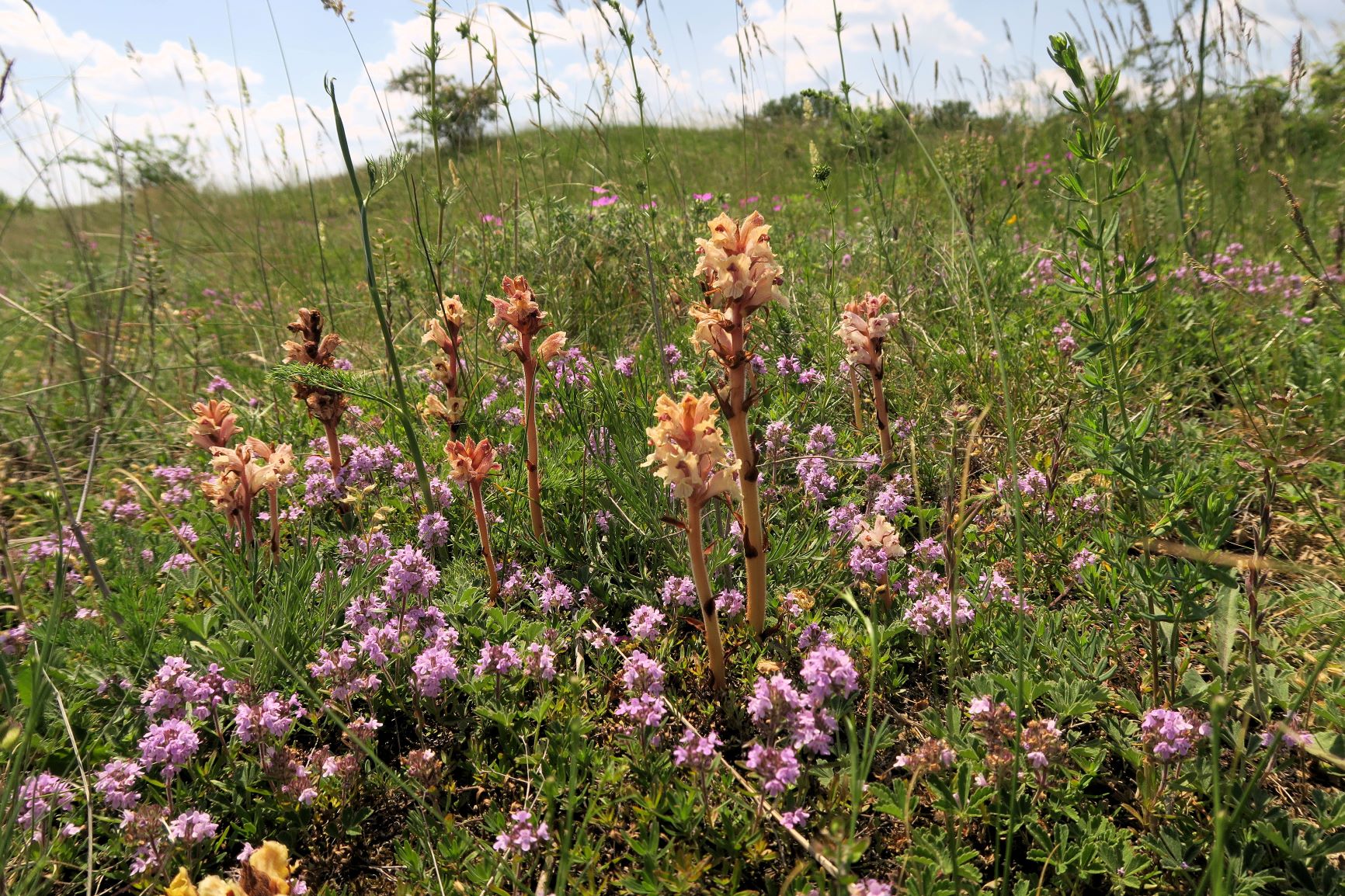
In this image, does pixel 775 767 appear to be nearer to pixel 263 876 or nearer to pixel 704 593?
pixel 704 593

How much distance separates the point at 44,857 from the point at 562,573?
144 centimetres

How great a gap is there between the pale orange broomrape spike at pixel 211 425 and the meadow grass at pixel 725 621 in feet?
0.06

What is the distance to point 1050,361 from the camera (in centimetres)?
352

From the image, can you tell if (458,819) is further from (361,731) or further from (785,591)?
(785,591)

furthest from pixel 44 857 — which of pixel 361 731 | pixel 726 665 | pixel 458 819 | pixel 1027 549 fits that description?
pixel 1027 549

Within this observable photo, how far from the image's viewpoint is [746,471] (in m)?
1.84

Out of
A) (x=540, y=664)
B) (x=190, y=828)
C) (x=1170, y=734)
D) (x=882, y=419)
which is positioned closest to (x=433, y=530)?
(x=540, y=664)

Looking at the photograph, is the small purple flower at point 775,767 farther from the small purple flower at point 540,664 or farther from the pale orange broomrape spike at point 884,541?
the pale orange broomrape spike at point 884,541

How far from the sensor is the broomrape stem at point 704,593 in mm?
1775

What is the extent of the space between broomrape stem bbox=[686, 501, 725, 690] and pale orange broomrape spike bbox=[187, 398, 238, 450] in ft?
5.66

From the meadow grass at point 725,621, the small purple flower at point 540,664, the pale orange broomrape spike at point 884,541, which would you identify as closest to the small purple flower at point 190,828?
the meadow grass at point 725,621

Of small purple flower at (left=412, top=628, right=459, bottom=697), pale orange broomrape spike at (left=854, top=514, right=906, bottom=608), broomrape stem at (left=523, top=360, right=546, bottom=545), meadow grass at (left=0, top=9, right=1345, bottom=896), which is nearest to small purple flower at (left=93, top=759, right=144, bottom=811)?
meadow grass at (left=0, top=9, right=1345, bottom=896)

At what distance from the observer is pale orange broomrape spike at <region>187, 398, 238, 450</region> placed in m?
2.46

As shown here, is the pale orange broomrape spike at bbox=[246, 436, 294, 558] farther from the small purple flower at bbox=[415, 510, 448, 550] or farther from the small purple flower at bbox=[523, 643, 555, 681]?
the small purple flower at bbox=[523, 643, 555, 681]
